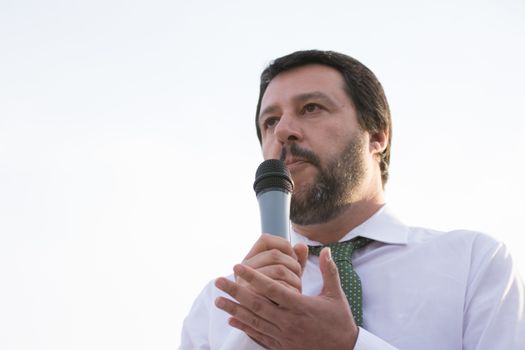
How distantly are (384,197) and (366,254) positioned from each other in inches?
31.9

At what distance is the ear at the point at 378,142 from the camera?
13.6 ft

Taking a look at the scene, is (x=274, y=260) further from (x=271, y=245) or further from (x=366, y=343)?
(x=366, y=343)

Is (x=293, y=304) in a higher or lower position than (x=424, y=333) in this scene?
higher

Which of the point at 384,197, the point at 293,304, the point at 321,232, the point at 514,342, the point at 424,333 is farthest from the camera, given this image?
the point at 384,197

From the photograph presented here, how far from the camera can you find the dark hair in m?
4.09

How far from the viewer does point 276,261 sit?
2.04 meters

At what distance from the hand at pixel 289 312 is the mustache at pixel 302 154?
4.53 ft

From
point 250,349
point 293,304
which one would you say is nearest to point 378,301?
point 250,349

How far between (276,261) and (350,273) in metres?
1.06

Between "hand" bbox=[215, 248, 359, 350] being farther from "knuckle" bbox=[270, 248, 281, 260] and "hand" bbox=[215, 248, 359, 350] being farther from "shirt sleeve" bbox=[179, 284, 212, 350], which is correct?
"shirt sleeve" bbox=[179, 284, 212, 350]

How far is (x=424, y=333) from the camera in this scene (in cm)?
Answer: 275

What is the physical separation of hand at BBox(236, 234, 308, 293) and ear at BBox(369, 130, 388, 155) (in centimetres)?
214

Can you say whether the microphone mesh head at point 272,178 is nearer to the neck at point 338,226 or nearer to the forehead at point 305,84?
the neck at point 338,226

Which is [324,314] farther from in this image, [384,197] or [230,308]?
[384,197]
